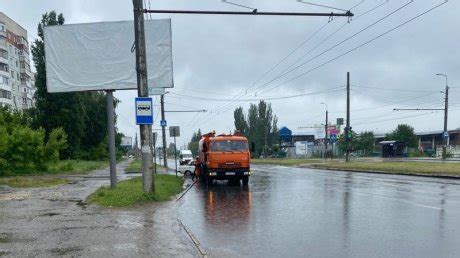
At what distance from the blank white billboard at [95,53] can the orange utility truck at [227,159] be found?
7.87m

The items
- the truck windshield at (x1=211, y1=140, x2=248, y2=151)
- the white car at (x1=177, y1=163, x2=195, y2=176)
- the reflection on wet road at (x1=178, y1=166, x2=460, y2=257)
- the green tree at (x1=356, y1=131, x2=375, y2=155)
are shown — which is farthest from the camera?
the green tree at (x1=356, y1=131, x2=375, y2=155)

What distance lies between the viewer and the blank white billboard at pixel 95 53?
56.4 ft

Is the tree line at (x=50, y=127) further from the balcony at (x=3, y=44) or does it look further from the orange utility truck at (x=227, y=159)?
the balcony at (x=3, y=44)

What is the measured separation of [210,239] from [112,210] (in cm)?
419

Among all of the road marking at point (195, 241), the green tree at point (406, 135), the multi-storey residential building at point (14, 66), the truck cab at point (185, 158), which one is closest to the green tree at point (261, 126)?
the green tree at point (406, 135)

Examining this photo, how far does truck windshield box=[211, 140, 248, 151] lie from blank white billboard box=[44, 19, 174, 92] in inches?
314

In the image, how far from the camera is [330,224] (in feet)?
33.7

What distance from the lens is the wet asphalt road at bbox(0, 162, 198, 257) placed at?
24.6 feet

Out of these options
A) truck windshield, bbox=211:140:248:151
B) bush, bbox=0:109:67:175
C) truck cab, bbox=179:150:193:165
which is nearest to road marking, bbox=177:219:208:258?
truck windshield, bbox=211:140:248:151

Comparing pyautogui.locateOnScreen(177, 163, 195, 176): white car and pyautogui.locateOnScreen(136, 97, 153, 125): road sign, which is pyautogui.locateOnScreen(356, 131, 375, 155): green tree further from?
pyautogui.locateOnScreen(136, 97, 153, 125): road sign

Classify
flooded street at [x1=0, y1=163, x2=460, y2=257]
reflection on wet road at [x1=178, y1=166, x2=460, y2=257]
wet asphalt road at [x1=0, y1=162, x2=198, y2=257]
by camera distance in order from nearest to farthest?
wet asphalt road at [x1=0, y1=162, x2=198, y2=257] < flooded street at [x1=0, y1=163, x2=460, y2=257] < reflection on wet road at [x1=178, y1=166, x2=460, y2=257]

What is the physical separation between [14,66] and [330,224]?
88335mm

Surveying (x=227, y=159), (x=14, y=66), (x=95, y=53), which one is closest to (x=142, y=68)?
(x=95, y=53)

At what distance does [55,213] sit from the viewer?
1152 cm
